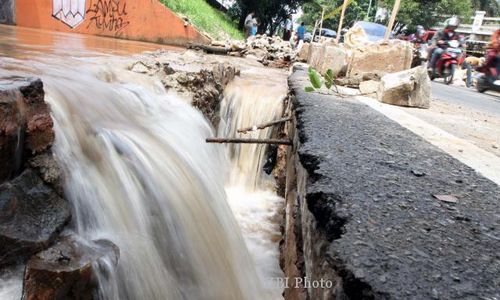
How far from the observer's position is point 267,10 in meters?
21.2

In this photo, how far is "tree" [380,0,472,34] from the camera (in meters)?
29.0

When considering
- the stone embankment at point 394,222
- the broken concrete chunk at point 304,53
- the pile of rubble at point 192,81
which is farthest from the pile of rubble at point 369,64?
the broken concrete chunk at point 304,53

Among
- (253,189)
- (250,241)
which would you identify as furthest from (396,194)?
(253,189)

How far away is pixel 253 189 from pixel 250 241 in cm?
135

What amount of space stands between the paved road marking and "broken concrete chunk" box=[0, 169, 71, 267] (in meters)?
2.07

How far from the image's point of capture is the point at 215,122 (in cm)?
507

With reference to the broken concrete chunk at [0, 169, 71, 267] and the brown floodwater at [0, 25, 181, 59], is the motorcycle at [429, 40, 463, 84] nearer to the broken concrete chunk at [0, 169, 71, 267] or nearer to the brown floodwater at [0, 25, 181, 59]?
the brown floodwater at [0, 25, 181, 59]

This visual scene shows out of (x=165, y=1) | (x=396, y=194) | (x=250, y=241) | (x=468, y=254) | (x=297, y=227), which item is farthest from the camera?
(x=165, y=1)

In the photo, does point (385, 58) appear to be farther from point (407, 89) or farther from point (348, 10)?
point (348, 10)

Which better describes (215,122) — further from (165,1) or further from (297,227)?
(165,1)

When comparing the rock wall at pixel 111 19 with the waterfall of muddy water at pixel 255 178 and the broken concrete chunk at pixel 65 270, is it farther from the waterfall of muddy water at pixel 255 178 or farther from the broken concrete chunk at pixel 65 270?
the broken concrete chunk at pixel 65 270

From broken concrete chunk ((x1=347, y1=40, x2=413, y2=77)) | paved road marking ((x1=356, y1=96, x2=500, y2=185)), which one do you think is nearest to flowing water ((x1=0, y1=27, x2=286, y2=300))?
paved road marking ((x1=356, y1=96, x2=500, y2=185))

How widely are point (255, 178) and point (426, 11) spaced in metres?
29.9

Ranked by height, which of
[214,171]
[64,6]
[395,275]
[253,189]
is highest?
[64,6]
